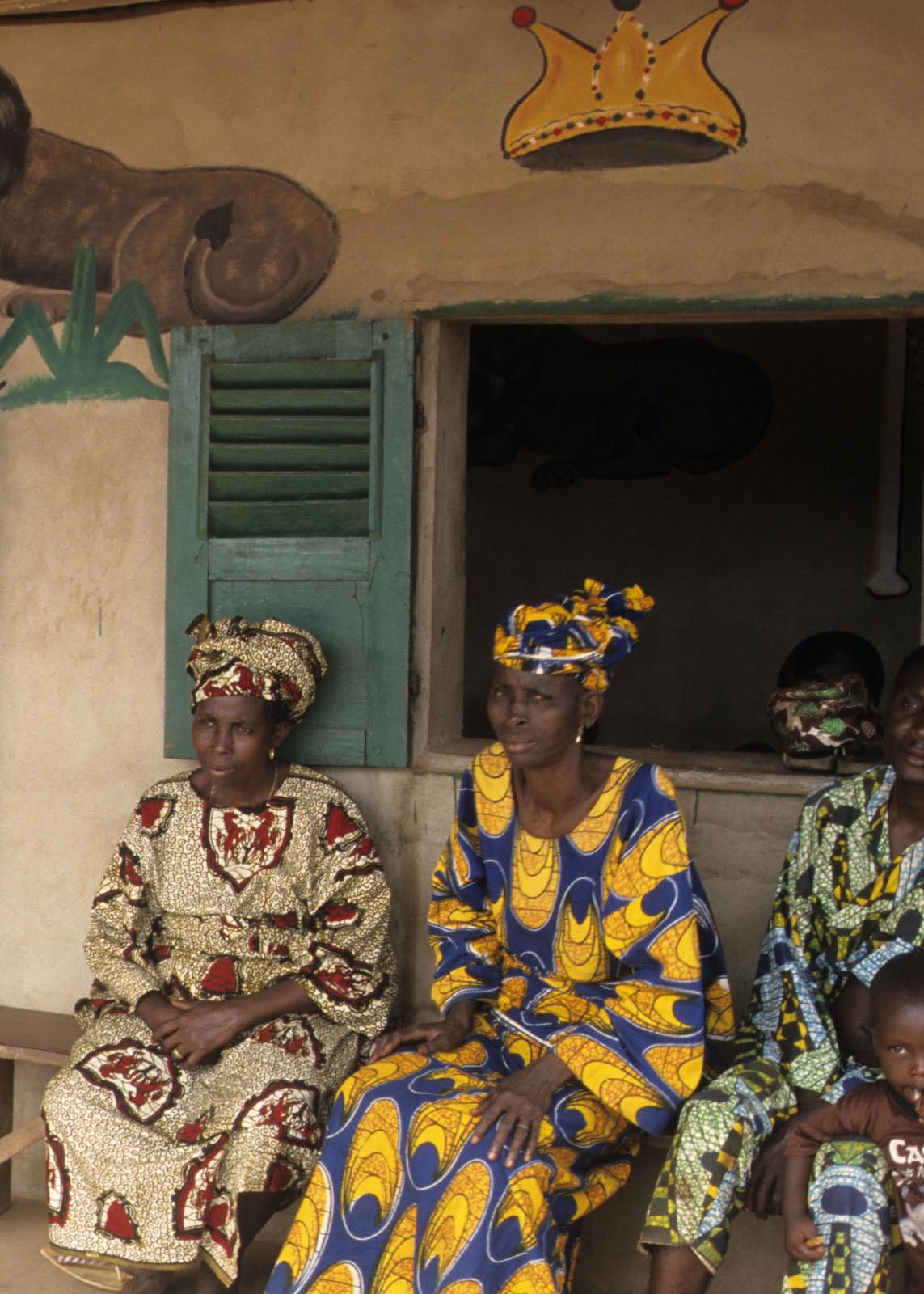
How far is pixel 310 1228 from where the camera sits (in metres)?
2.99

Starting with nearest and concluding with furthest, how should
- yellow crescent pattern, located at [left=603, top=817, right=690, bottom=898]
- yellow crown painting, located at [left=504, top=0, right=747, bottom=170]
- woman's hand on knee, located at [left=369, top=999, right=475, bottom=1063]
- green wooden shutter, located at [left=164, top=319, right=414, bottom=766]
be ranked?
yellow crescent pattern, located at [left=603, top=817, right=690, bottom=898] < woman's hand on knee, located at [left=369, top=999, right=475, bottom=1063] < yellow crown painting, located at [left=504, top=0, right=747, bottom=170] < green wooden shutter, located at [left=164, top=319, right=414, bottom=766]

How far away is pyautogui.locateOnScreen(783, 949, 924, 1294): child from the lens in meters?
2.67

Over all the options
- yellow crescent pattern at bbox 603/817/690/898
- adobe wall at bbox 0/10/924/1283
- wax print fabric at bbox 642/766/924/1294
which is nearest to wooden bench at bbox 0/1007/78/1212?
adobe wall at bbox 0/10/924/1283

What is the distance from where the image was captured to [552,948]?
329 centimetres

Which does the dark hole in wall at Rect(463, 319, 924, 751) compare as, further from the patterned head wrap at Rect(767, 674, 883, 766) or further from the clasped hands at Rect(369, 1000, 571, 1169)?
the clasped hands at Rect(369, 1000, 571, 1169)

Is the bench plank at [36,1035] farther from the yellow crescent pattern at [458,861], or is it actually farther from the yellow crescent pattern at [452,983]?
the yellow crescent pattern at [458,861]

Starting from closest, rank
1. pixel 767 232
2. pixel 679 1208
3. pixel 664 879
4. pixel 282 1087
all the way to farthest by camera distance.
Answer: pixel 679 1208 → pixel 664 879 → pixel 282 1087 → pixel 767 232

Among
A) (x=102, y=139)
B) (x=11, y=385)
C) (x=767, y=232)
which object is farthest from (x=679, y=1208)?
(x=102, y=139)

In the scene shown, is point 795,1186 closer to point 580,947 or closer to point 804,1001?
point 804,1001

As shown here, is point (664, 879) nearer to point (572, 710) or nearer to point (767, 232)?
point (572, 710)

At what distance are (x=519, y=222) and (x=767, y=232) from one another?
0.61 meters

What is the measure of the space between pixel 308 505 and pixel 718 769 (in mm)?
1227

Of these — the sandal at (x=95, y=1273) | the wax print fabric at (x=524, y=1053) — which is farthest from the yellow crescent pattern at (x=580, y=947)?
the sandal at (x=95, y=1273)

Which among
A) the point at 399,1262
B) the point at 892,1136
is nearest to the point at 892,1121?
the point at 892,1136
